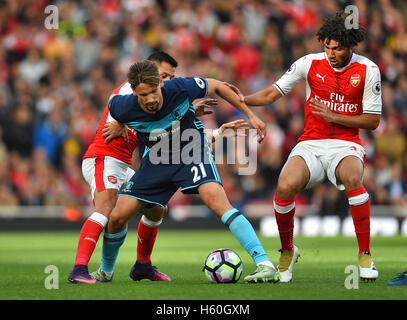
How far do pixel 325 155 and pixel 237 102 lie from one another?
1.04 m

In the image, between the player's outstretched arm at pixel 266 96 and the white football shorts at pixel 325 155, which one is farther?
the player's outstretched arm at pixel 266 96

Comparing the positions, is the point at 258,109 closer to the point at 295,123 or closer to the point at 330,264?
the point at 295,123

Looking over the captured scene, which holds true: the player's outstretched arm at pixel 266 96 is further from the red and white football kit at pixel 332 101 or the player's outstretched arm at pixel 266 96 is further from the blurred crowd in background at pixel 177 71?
the blurred crowd in background at pixel 177 71

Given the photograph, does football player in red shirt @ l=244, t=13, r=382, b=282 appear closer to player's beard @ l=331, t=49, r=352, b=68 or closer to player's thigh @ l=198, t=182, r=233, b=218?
player's beard @ l=331, t=49, r=352, b=68

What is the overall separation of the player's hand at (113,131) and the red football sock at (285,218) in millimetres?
1531

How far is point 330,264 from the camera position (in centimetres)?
927

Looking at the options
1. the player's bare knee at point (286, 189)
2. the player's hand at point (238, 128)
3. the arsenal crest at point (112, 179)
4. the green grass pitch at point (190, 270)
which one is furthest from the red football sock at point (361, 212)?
the arsenal crest at point (112, 179)

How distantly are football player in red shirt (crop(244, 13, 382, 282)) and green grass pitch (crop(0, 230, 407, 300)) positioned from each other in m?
0.60

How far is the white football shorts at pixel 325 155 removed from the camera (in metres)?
7.51

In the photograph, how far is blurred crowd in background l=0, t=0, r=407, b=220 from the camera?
17.1m
